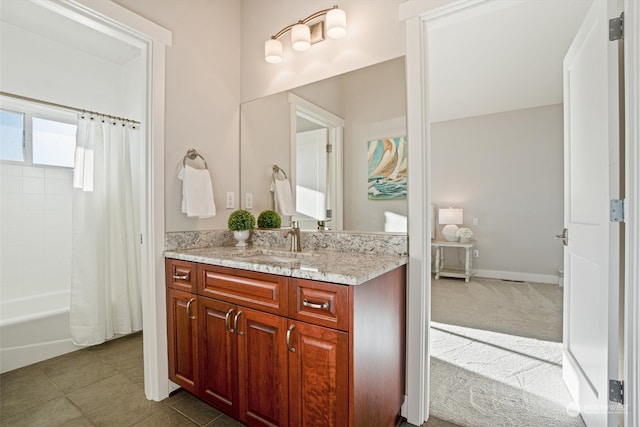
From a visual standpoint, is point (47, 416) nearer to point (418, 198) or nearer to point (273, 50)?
point (418, 198)

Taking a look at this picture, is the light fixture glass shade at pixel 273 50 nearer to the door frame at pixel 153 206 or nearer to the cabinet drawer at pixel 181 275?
the door frame at pixel 153 206

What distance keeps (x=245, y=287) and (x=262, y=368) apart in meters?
0.37

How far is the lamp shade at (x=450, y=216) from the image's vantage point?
508cm

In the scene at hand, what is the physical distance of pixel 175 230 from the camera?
6.34 ft

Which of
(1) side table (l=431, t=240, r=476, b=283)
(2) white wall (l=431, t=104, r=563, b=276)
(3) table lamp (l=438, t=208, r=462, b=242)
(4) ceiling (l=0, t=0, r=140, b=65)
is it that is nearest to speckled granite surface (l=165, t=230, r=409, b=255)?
(4) ceiling (l=0, t=0, r=140, b=65)

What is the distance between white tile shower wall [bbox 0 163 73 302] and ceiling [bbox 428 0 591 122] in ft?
11.4

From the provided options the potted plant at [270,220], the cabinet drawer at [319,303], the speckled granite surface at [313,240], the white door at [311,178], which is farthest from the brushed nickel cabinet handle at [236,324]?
the potted plant at [270,220]

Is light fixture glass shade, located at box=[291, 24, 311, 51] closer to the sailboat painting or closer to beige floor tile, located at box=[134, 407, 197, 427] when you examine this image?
the sailboat painting

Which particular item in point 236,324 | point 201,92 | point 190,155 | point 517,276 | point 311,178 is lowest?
point 517,276

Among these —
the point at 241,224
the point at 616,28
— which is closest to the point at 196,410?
the point at 241,224

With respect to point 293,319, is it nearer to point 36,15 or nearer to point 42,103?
point 42,103

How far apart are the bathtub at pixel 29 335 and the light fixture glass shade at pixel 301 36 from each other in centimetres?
272

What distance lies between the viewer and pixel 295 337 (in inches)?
48.9

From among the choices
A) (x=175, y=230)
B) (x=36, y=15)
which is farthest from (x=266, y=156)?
(x=36, y=15)
